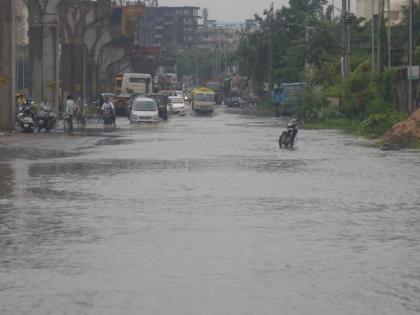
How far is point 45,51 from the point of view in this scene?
6494 centimetres

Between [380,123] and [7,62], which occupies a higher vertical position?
[7,62]

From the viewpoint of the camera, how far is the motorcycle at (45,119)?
51.6m

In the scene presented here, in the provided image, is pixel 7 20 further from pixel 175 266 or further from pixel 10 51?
pixel 175 266

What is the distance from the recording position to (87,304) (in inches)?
388

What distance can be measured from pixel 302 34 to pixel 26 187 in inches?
3728

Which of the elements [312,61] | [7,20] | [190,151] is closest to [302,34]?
[312,61]

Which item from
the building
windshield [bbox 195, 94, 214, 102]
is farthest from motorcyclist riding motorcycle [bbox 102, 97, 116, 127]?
the building

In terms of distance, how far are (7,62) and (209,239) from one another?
118 ft

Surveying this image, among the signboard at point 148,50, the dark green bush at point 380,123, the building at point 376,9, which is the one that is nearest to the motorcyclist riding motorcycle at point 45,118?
the dark green bush at point 380,123

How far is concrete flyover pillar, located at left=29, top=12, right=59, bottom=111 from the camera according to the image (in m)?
64.4

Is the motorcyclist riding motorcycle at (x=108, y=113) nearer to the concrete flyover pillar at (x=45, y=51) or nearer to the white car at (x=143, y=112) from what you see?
the concrete flyover pillar at (x=45, y=51)

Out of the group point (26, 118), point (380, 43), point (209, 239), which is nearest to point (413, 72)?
point (380, 43)

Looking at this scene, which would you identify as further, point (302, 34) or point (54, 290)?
point (302, 34)

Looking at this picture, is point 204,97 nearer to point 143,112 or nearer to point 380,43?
point 143,112
